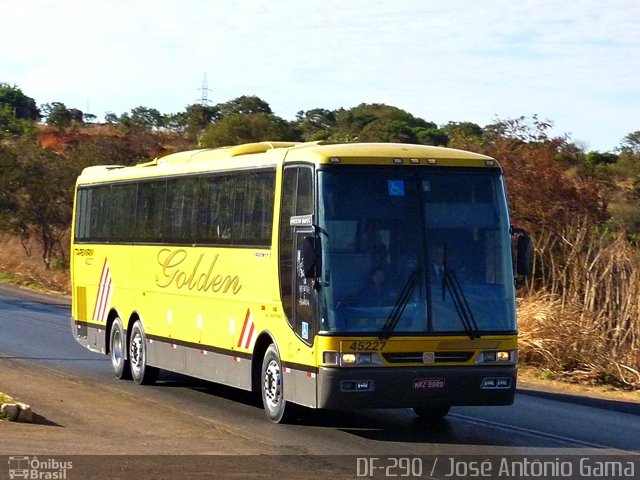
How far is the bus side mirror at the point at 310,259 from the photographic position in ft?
39.4

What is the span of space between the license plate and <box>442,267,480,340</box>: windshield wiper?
57 centimetres

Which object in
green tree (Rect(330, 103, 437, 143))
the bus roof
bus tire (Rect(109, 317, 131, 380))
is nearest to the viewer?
the bus roof

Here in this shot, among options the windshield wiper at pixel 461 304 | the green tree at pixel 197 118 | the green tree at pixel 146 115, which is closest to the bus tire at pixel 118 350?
the windshield wiper at pixel 461 304

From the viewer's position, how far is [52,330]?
25.2 meters

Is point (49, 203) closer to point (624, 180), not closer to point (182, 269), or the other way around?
point (624, 180)

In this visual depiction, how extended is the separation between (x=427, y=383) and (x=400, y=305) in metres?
0.83

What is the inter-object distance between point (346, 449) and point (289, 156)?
3.39 metres

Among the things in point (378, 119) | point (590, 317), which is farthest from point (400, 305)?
point (378, 119)

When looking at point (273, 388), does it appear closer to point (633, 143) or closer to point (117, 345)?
point (117, 345)

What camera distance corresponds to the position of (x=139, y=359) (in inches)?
698

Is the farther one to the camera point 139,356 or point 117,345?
point 117,345

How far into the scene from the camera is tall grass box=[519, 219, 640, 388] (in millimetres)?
18844

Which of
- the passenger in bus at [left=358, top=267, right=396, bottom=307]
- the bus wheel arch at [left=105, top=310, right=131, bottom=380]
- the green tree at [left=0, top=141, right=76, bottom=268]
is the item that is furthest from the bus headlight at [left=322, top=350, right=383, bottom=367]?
the green tree at [left=0, top=141, right=76, bottom=268]

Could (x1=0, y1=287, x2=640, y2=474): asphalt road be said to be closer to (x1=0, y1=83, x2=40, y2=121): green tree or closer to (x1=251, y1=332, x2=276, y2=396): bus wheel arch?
(x1=251, y1=332, x2=276, y2=396): bus wheel arch
